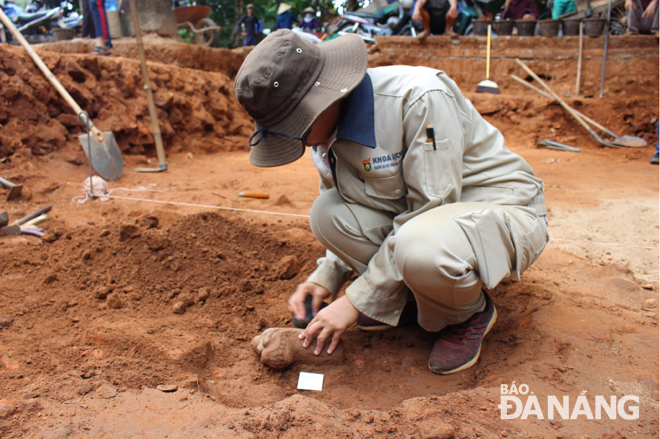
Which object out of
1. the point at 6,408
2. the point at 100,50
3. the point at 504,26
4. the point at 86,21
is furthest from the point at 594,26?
the point at 6,408

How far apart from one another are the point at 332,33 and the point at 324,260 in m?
9.85

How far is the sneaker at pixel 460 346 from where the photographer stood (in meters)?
1.52

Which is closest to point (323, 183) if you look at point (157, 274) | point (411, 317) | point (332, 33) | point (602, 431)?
point (411, 317)

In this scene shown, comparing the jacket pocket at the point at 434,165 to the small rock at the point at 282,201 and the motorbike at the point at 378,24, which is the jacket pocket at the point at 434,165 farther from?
the motorbike at the point at 378,24

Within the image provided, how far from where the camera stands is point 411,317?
6.14ft

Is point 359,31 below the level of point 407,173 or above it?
above

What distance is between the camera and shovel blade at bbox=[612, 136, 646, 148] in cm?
614

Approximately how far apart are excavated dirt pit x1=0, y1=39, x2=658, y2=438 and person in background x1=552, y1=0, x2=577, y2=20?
18.3 ft

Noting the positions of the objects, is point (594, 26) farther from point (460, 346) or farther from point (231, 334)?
point (231, 334)

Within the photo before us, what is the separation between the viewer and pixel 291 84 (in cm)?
127

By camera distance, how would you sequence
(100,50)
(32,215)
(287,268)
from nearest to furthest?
(287,268) → (32,215) → (100,50)

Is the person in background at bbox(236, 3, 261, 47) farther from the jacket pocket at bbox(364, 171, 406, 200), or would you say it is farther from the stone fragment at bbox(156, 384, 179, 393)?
the stone fragment at bbox(156, 384, 179, 393)

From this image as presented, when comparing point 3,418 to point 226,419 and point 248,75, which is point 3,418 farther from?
point 248,75

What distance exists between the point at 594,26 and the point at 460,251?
808 cm
